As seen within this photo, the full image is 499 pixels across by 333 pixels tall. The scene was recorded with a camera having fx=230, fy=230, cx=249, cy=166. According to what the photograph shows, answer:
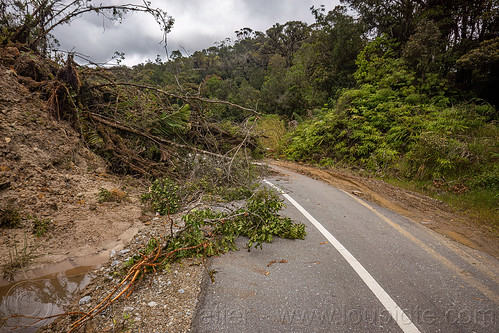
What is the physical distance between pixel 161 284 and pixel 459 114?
9981 millimetres

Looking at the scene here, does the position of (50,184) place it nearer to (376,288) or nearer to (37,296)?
(37,296)

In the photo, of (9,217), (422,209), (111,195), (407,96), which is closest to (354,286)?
(422,209)

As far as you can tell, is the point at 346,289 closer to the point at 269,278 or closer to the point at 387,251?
the point at 269,278

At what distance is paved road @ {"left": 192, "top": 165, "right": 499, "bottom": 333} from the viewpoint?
197 centimetres

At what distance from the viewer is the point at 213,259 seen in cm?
281

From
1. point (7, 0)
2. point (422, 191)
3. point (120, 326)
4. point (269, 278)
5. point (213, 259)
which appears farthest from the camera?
point (422, 191)

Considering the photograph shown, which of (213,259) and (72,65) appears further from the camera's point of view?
(72,65)

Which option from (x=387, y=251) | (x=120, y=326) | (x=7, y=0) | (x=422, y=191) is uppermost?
(x=7, y=0)

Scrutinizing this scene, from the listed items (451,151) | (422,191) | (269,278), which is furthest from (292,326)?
(451,151)

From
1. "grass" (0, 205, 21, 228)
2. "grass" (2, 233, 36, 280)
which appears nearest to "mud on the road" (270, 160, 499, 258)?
"grass" (2, 233, 36, 280)

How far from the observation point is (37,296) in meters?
2.15

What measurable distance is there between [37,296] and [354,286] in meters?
3.09

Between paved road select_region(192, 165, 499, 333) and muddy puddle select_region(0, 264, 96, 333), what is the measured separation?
1294 mm

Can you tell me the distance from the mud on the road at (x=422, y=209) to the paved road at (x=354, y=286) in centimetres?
49
